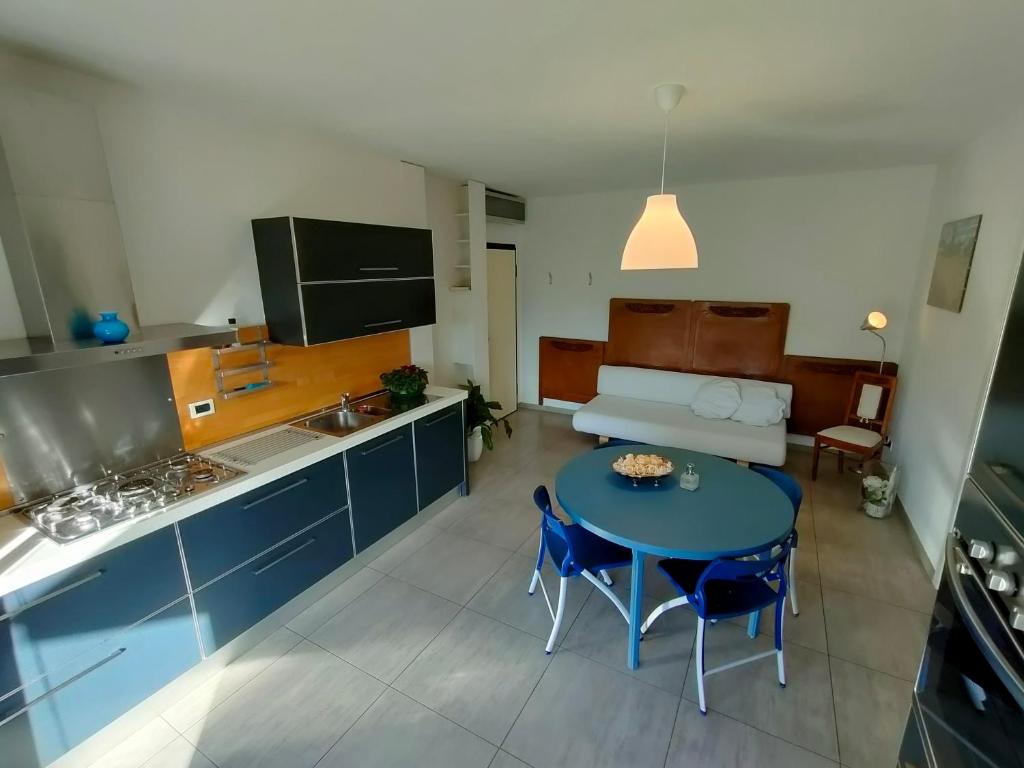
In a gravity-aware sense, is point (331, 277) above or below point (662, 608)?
above

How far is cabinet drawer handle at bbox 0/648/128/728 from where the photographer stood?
146 centimetres

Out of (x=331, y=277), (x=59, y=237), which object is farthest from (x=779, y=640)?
(x=59, y=237)

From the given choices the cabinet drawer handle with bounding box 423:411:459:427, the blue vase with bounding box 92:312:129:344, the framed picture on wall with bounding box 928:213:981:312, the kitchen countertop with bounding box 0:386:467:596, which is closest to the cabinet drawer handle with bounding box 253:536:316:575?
the kitchen countertop with bounding box 0:386:467:596

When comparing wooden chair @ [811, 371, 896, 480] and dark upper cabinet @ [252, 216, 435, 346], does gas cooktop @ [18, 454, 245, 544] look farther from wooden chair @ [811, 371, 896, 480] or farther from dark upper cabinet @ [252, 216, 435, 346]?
wooden chair @ [811, 371, 896, 480]

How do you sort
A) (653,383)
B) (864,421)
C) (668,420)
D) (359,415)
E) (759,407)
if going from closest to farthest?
(359,415) < (864,421) < (759,407) < (668,420) < (653,383)

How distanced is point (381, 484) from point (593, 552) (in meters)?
1.33

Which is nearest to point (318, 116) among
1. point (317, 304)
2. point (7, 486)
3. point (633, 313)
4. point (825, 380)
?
point (317, 304)

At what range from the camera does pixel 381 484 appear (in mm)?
2766

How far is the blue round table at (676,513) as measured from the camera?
5.99ft

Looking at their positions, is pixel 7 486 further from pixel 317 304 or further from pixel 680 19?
pixel 680 19

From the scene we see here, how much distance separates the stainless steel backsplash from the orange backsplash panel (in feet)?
0.28

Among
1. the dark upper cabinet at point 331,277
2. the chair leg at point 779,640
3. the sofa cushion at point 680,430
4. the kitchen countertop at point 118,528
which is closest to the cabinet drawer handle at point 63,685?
the kitchen countertop at point 118,528

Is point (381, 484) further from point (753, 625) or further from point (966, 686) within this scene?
point (966, 686)

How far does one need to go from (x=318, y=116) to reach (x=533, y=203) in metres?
3.03
